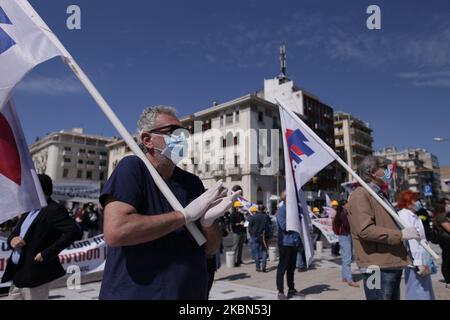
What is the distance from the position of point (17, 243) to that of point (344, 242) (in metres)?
7.25

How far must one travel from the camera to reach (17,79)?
2322 millimetres

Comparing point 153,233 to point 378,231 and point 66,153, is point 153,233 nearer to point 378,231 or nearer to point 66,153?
point 378,231

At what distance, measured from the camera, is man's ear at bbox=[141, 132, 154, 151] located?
2.38 metres

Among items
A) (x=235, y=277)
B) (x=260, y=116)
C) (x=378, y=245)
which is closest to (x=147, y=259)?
(x=378, y=245)

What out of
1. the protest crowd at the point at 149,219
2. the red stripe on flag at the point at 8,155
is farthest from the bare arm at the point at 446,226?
the red stripe on flag at the point at 8,155

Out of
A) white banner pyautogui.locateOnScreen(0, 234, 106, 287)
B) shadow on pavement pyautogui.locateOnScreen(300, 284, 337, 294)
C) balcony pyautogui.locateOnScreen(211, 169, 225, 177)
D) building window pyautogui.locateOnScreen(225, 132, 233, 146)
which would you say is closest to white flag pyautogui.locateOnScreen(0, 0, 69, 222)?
white banner pyautogui.locateOnScreen(0, 234, 106, 287)

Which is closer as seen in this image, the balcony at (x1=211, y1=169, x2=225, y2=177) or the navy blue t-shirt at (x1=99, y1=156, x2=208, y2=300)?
the navy blue t-shirt at (x1=99, y1=156, x2=208, y2=300)

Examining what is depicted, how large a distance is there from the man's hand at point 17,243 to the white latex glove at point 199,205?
8.03 feet

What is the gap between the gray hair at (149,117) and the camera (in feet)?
7.95

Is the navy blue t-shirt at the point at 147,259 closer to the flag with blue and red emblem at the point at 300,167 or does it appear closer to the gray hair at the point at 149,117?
the gray hair at the point at 149,117

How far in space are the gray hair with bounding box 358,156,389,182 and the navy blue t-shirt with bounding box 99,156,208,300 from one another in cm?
250

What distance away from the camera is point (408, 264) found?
11.7ft

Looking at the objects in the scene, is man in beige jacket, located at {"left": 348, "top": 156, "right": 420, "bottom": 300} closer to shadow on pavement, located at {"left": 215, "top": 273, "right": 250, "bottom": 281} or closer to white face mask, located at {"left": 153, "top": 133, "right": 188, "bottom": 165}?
white face mask, located at {"left": 153, "top": 133, "right": 188, "bottom": 165}
